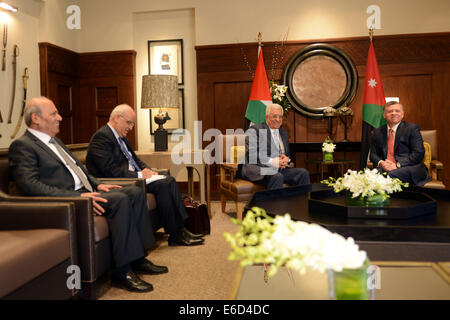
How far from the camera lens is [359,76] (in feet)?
18.6

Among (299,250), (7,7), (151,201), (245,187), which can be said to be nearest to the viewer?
(299,250)

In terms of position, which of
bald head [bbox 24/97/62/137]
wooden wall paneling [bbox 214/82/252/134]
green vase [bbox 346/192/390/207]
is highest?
wooden wall paneling [bbox 214/82/252/134]

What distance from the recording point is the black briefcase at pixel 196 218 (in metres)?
3.70

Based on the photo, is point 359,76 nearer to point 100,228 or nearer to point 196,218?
point 196,218

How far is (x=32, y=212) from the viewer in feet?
7.43

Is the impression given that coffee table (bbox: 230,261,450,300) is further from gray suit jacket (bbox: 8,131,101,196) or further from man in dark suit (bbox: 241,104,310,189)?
man in dark suit (bbox: 241,104,310,189)

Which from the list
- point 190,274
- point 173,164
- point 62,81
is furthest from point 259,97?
point 190,274

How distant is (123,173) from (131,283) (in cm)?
118

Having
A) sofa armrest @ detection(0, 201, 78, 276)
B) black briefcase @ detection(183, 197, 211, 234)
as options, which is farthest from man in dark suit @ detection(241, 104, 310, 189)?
sofa armrest @ detection(0, 201, 78, 276)

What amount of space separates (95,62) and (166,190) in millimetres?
3578

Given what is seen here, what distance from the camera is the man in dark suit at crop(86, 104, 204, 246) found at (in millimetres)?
3391

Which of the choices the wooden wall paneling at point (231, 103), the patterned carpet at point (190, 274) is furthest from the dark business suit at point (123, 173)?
the wooden wall paneling at point (231, 103)

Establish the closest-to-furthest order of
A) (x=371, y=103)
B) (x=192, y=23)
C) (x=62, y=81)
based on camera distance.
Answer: (x=371, y=103) < (x=62, y=81) < (x=192, y=23)
